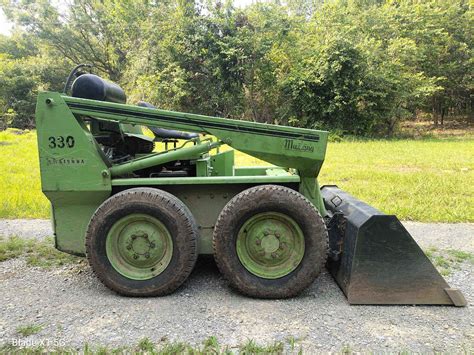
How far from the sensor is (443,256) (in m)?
4.80

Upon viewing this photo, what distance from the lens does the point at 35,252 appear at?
4902 millimetres

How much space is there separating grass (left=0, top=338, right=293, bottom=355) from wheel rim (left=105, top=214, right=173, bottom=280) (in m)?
0.90

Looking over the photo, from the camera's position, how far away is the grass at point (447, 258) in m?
4.43

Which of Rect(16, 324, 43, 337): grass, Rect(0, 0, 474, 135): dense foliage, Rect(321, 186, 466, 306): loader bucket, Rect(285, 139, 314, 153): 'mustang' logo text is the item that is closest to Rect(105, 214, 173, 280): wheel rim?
Rect(16, 324, 43, 337): grass

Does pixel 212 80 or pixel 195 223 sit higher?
pixel 212 80

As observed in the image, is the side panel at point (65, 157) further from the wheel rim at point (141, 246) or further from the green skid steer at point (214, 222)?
the wheel rim at point (141, 246)

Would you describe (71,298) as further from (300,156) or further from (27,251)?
(300,156)

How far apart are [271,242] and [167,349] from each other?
4.34 feet

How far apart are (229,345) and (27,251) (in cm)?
323

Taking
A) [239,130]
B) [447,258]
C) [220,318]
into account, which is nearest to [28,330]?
[220,318]

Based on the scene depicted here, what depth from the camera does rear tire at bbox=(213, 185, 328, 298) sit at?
356 cm

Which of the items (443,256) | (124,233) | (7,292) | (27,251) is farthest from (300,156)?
(27,251)

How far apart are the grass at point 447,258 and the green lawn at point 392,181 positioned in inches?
61.5

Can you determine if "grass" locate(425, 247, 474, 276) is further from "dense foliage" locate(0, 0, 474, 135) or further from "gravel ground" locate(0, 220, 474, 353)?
"dense foliage" locate(0, 0, 474, 135)
